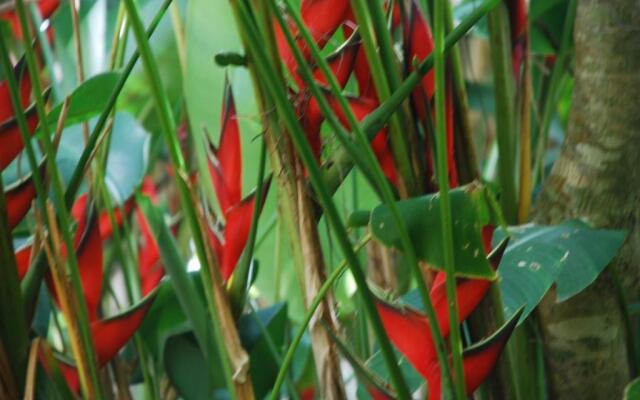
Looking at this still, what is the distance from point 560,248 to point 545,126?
0.25 m

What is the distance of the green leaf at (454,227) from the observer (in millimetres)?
363

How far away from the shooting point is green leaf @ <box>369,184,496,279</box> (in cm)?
36

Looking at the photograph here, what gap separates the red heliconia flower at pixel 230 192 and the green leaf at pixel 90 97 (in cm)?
6

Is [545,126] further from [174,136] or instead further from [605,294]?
[174,136]

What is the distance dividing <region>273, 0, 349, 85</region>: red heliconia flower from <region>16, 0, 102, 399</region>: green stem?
101 mm

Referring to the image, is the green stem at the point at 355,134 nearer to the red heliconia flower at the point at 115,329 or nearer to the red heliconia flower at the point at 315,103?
the red heliconia flower at the point at 315,103

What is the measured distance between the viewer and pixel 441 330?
39 centimetres

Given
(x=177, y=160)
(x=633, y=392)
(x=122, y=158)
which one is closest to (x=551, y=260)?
(x=633, y=392)

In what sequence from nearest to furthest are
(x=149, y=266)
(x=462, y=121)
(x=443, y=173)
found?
1. (x=443, y=173)
2. (x=462, y=121)
3. (x=149, y=266)

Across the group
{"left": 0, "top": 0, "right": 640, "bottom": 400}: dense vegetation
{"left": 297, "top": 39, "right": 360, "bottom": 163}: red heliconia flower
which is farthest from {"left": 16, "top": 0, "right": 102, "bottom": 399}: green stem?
{"left": 297, "top": 39, "right": 360, "bottom": 163}: red heliconia flower

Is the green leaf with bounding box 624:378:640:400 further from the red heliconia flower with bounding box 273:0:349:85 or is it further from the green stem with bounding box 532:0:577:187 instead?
the green stem with bounding box 532:0:577:187

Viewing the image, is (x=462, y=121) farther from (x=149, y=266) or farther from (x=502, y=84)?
(x=149, y=266)

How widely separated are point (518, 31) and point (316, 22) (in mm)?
162

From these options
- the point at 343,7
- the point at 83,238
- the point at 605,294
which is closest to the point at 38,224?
the point at 83,238
